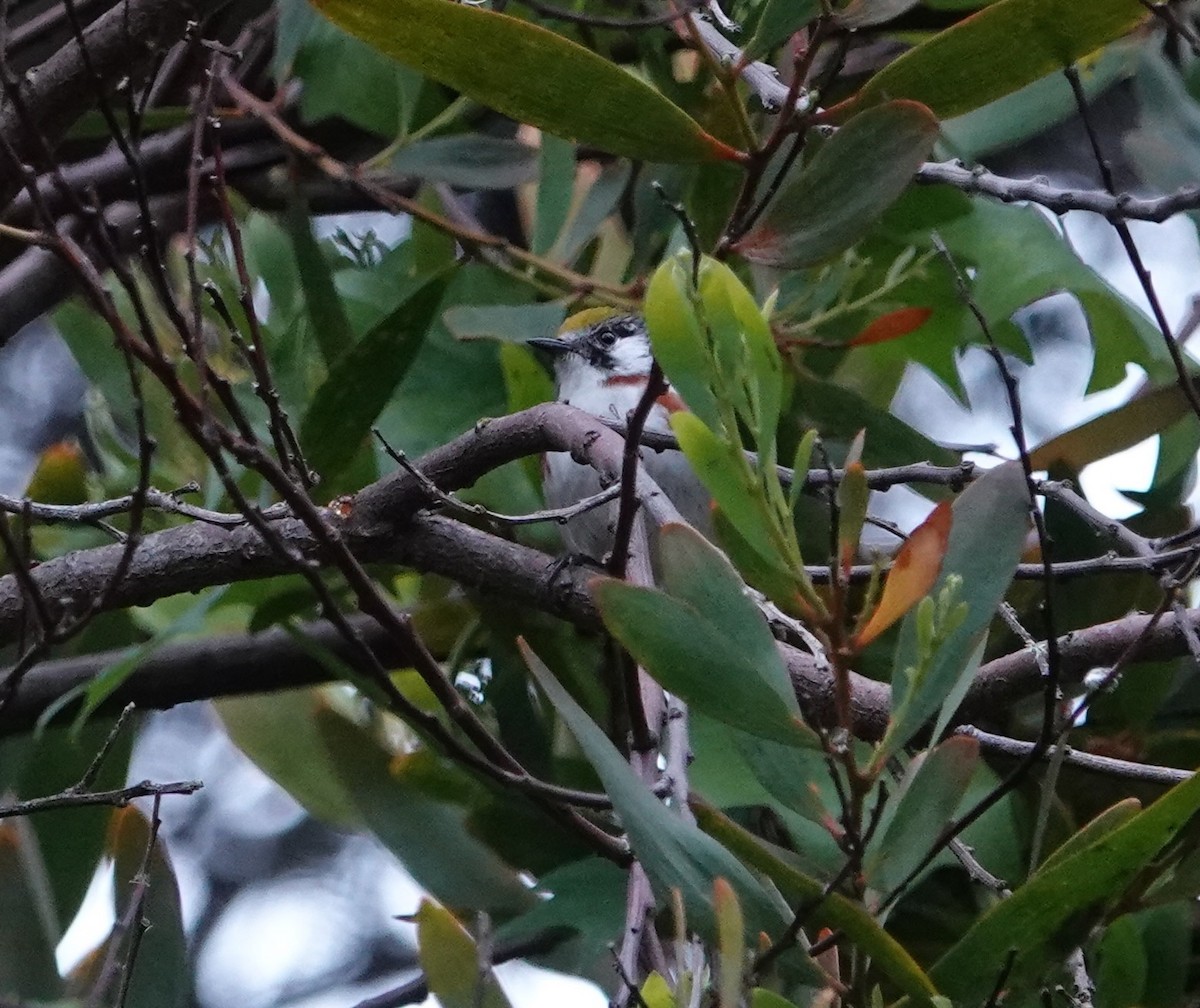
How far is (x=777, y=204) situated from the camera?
1.21m

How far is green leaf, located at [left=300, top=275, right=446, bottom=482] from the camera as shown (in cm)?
169

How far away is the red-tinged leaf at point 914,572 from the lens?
3.11 ft

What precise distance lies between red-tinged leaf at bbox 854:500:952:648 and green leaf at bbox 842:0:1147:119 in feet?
1.50

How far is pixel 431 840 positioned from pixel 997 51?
3.62 feet

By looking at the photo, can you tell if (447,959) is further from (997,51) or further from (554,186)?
(554,186)

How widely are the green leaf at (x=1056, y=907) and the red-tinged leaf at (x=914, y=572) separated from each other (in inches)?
8.2

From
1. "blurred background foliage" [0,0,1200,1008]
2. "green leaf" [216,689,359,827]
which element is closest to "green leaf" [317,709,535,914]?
"blurred background foliage" [0,0,1200,1008]

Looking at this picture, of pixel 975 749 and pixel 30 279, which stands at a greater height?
pixel 30 279

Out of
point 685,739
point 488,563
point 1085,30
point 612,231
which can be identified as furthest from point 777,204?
point 612,231

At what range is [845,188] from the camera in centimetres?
119

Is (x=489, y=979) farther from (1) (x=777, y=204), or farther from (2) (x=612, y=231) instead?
(2) (x=612, y=231)

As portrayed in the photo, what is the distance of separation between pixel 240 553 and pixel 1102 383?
1.20 m

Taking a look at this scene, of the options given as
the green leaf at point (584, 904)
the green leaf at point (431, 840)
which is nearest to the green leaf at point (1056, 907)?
the green leaf at point (584, 904)

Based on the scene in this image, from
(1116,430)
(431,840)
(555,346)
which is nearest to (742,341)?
(431,840)
